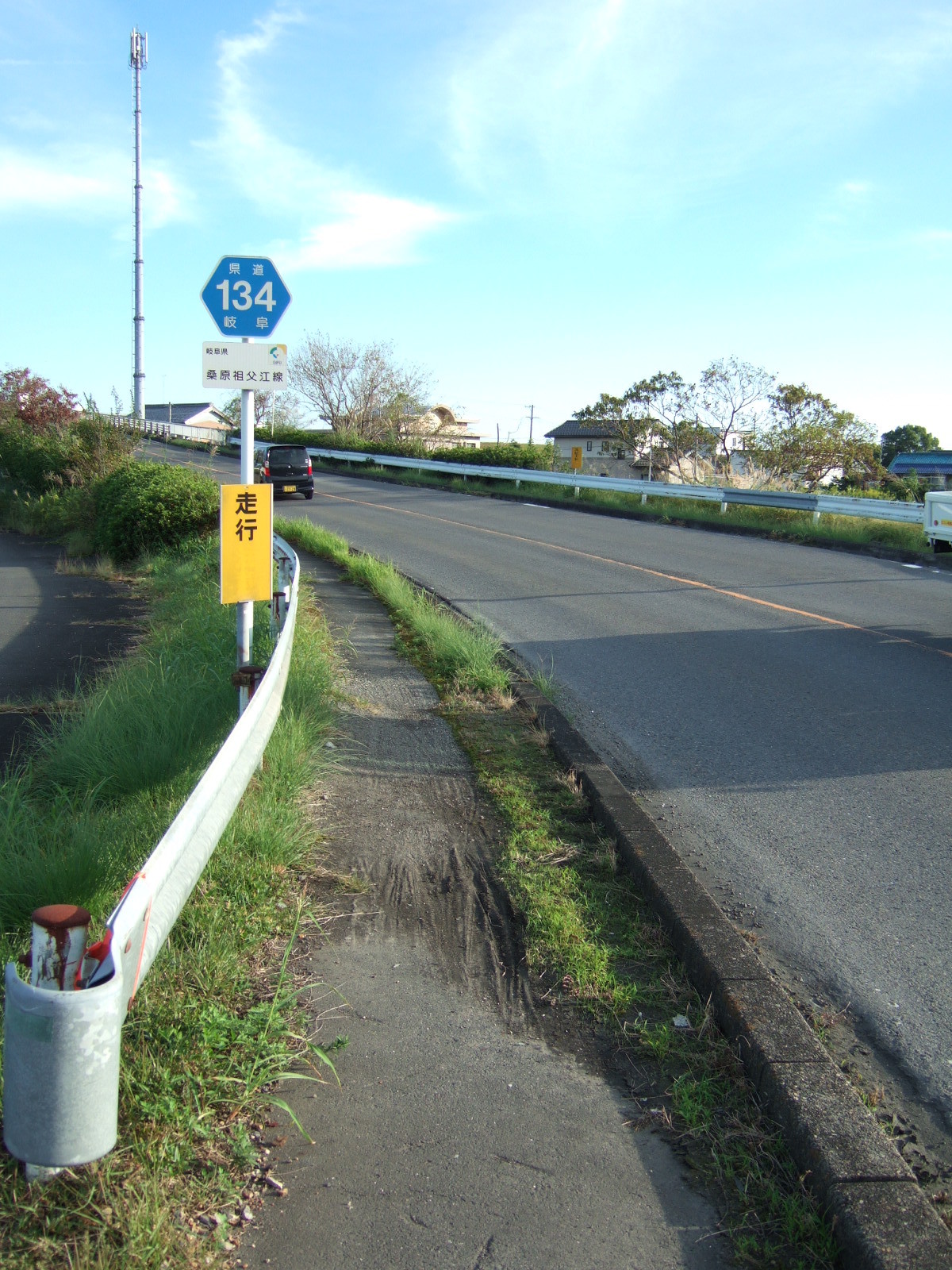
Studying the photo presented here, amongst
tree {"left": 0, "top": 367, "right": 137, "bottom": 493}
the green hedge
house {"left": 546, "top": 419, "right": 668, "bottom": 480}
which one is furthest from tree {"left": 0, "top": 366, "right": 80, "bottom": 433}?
house {"left": 546, "top": 419, "right": 668, "bottom": 480}

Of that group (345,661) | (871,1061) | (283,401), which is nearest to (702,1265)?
(871,1061)

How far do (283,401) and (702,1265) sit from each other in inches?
2328

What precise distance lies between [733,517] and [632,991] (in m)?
19.4

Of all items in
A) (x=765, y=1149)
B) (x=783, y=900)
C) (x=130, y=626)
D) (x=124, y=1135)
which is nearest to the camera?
(x=124, y=1135)

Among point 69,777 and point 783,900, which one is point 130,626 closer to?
point 69,777

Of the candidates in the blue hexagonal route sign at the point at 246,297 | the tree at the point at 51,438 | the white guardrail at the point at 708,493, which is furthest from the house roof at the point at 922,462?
the blue hexagonal route sign at the point at 246,297

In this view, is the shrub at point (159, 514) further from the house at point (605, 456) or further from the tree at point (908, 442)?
the tree at point (908, 442)

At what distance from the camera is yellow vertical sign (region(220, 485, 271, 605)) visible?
5.93 metres

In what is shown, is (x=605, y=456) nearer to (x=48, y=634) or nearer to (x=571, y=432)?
(x=571, y=432)

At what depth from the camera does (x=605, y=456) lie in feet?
225

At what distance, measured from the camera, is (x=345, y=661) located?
8250 mm

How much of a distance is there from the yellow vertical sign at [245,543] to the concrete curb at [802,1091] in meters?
2.98

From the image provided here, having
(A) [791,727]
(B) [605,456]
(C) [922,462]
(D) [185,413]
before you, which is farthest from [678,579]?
(D) [185,413]

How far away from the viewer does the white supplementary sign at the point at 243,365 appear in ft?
21.3
